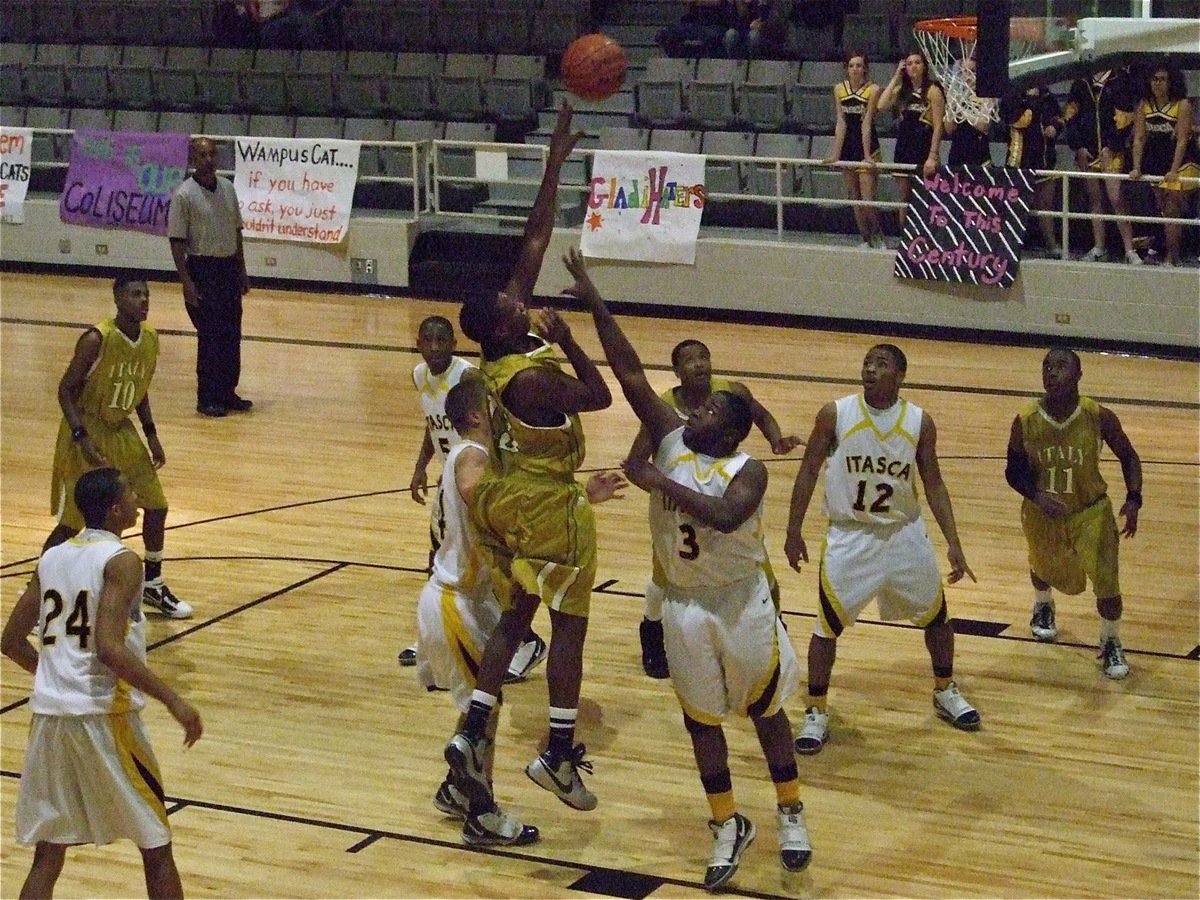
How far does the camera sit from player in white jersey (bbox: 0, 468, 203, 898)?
4750 millimetres

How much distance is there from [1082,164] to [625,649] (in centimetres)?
861

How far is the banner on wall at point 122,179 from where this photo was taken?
17938mm

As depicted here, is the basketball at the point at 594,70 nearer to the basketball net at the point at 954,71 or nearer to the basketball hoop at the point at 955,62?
the basketball hoop at the point at 955,62

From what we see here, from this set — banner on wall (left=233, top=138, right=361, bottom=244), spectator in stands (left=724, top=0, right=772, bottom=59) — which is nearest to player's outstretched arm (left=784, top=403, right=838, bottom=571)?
banner on wall (left=233, top=138, right=361, bottom=244)

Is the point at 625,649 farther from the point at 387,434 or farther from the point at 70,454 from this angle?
the point at 387,434

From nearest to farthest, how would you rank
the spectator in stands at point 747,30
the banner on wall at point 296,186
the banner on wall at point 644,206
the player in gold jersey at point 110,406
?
the player in gold jersey at point 110,406 → the banner on wall at point 644,206 → the banner on wall at point 296,186 → the spectator in stands at point 747,30

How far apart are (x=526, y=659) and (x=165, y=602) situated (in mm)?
1955

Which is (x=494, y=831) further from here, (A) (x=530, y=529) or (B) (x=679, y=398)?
(B) (x=679, y=398)

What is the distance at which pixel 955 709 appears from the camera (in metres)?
6.82

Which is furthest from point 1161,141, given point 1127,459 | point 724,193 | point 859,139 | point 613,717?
point 613,717

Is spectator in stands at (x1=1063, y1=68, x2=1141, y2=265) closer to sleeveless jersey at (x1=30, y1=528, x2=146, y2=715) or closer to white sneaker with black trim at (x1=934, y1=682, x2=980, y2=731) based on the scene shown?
white sneaker with black trim at (x1=934, y1=682, x2=980, y2=731)

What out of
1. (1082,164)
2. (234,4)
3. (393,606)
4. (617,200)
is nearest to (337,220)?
(617,200)

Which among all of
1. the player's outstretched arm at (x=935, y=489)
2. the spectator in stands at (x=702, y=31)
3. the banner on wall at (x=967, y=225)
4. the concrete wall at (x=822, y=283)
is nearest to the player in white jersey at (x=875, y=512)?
the player's outstretched arm at (x=935, y=489)

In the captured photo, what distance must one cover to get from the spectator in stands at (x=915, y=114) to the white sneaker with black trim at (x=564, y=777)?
10.0 meters
